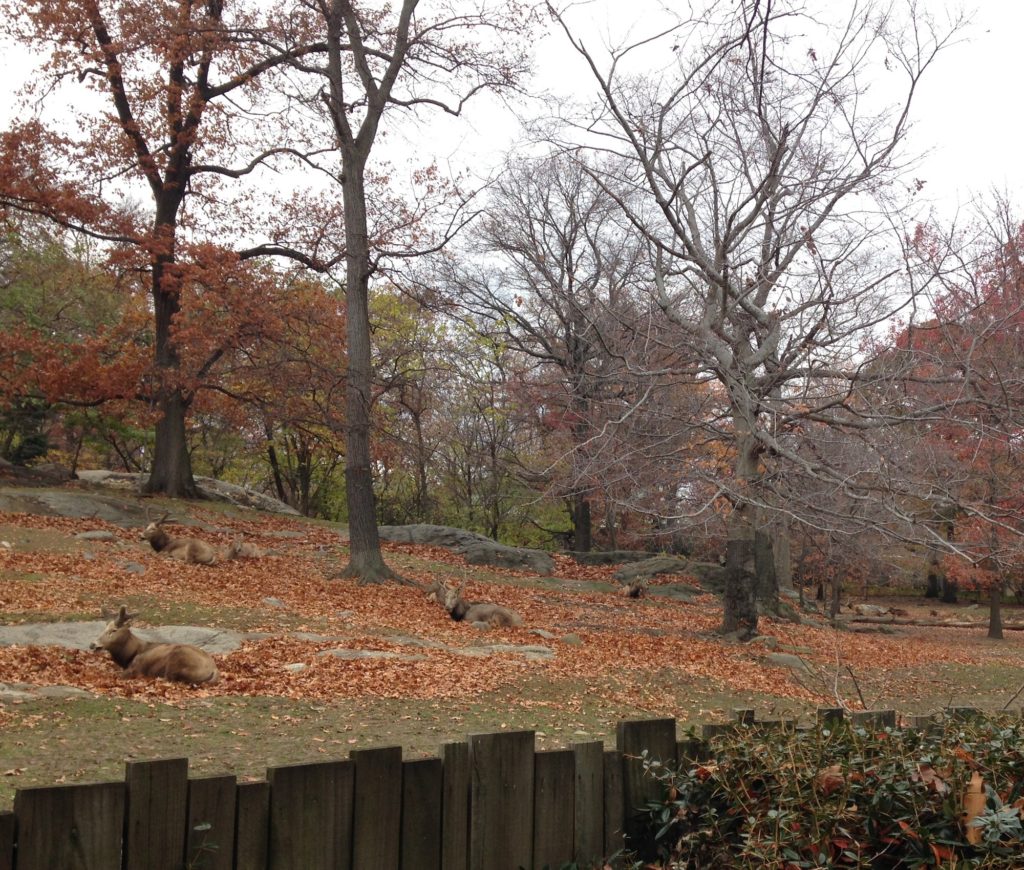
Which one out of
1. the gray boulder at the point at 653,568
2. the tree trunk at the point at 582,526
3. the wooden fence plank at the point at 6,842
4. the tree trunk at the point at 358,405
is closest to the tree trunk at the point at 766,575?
the gray boulder at the point at 653,568

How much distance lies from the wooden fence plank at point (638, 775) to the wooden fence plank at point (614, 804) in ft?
0.08

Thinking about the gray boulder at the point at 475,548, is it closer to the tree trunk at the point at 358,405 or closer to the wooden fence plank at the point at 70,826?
the tree trunk at the point at 358,405

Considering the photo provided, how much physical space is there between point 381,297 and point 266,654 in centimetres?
2884

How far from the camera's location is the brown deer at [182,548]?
662 inches

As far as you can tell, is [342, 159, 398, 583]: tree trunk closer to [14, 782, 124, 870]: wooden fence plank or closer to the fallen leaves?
the fallen leaves

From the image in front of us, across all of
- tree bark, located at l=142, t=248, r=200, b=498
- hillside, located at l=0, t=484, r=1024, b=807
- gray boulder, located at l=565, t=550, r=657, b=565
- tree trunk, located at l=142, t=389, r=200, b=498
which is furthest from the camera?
gray boulder, located at l=565, t=550, r=657, b=565

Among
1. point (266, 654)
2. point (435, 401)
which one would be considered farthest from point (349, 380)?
point (435, 401)

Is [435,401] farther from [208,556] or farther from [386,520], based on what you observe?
[208,556]

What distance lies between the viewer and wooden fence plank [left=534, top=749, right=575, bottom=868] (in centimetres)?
404

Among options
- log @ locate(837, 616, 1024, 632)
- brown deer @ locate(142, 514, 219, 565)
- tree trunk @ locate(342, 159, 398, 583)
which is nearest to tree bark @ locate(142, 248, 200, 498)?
brown deer @ locate(142, 514, 219, 565)

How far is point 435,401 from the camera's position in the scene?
33.6 meters

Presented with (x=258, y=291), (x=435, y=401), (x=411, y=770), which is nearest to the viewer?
(x=411, y=770)

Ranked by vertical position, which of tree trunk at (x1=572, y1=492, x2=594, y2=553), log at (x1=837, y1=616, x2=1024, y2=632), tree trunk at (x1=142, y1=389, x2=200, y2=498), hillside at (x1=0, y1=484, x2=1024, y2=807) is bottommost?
log at (x1=837, y1=616, x2=1024, y2=632)

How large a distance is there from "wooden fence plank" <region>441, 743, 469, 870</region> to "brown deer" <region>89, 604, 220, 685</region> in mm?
4920
